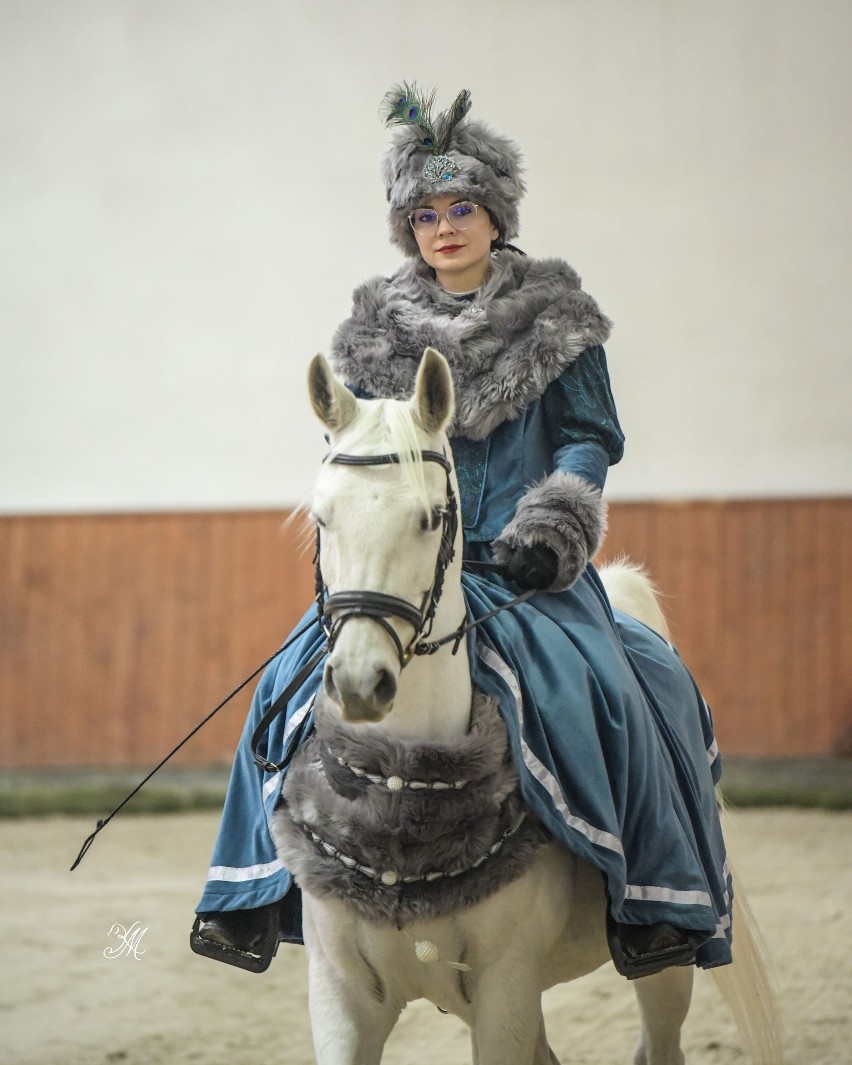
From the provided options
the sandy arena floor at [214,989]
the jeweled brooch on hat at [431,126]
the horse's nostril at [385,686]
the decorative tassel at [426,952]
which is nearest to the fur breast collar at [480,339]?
the jeweled brooch on hat at [431,126]

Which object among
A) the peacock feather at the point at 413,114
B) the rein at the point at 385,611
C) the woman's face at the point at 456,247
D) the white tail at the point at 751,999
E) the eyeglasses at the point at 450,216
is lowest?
the white tail at the point at 751,999

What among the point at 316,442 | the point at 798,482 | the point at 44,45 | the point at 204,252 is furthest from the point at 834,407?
the point at 44,45

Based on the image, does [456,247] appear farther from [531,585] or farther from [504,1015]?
[504,1015]

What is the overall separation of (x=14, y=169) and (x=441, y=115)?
7671 mm

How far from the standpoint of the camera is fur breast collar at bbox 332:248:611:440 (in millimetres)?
2244

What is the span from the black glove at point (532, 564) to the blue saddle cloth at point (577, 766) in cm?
5

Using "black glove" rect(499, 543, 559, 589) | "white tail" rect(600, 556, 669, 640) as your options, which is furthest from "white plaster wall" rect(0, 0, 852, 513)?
"black glove" rect(499, 543, 559, 589)

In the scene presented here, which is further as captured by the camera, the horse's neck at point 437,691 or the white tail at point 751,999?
the white tail at point 751,999

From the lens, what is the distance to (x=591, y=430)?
92.0 inches

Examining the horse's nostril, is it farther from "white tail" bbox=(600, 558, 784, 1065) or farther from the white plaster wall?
the white plaster wall

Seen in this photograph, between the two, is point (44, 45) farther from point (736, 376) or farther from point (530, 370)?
point (530, 370)

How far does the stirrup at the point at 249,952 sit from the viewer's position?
2143 millimetres

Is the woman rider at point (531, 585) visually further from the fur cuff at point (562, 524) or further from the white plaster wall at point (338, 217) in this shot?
the white plaster wall at point (338, 217)

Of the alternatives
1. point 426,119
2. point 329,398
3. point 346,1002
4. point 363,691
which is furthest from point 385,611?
point 426,119
